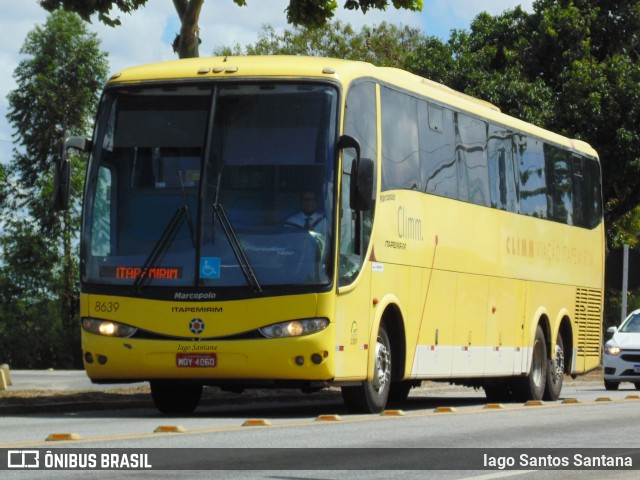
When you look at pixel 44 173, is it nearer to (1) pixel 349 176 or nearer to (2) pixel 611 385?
(2) pixel 611 385

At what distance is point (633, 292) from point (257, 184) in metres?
51.3

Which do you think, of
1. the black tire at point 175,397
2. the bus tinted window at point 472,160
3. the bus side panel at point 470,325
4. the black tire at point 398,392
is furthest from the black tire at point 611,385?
the black tire at point 175,397

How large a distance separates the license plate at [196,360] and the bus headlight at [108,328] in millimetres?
602

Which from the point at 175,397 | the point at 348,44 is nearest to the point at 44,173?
the point at 348,44

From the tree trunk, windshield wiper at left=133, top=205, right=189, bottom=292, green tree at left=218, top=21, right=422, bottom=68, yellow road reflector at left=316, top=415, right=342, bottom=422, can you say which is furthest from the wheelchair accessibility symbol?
green tree at left=218, top=21, right=422, bottom=68

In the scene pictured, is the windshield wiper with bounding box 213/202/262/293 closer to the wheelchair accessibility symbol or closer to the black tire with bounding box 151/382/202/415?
the wheelchair accessibility symbol

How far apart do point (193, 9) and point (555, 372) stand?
27.7ft

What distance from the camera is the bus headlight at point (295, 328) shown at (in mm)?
16031

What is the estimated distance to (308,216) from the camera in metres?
16.2

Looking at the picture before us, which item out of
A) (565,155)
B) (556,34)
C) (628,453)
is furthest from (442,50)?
(628,453)

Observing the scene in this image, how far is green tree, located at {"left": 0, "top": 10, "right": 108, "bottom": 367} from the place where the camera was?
6781 cm

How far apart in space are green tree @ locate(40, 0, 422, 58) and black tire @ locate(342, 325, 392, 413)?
4.21m

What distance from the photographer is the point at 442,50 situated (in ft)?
137

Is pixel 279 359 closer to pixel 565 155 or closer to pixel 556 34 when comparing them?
pixel 565 155
